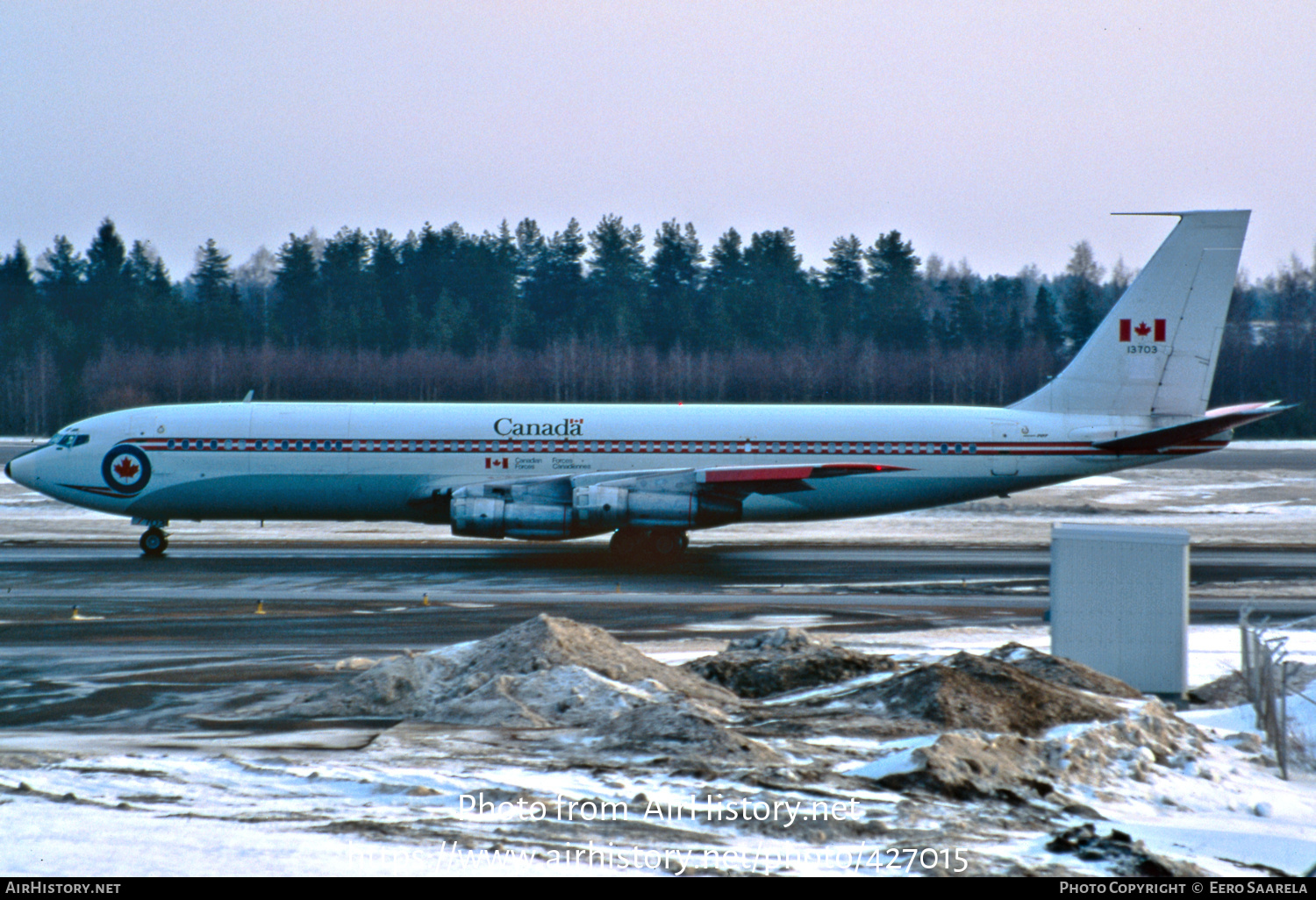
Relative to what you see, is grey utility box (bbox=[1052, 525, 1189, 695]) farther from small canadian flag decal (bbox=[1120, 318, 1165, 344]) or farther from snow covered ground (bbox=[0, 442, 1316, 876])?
small canadian flag decal (bbox=[1120, 318, 1165, 344])

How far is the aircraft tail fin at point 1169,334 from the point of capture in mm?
31391

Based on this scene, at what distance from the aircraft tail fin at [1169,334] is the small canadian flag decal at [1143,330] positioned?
0.08 ft

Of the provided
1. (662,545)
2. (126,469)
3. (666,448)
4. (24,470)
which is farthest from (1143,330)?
(24,470)

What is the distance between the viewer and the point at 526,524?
1155 inches

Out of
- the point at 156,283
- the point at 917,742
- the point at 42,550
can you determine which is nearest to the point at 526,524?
the point at 42,550

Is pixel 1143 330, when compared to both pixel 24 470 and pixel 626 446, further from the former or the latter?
pixel 24 470

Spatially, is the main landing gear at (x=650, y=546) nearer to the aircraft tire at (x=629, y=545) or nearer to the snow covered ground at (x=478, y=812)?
the aircraft tire at (x=629, y=545)

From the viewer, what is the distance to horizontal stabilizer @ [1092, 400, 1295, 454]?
29.4 meters

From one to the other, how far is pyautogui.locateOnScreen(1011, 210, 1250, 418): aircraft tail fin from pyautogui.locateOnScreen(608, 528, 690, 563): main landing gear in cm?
1026

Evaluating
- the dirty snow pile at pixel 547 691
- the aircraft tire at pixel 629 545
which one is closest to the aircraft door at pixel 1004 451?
the aircraft tire at pixel 629 545

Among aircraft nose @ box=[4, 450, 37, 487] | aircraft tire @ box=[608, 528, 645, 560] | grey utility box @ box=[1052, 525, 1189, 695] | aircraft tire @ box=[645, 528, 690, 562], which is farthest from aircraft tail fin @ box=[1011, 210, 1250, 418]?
aircraft nose @ box=[4, 450, 37, 487]

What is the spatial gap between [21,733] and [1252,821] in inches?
509

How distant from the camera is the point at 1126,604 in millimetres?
16625

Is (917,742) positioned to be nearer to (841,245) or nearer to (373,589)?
(373,589)
